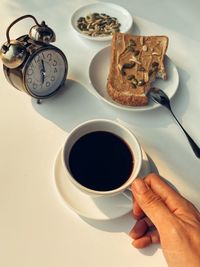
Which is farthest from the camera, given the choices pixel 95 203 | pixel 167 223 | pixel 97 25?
pixel 97 25

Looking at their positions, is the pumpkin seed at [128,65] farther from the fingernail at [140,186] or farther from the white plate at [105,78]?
the fingernail at [140,186]

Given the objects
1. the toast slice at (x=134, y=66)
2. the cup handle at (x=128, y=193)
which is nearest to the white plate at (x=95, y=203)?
the cup handle at (x=128, y=193)

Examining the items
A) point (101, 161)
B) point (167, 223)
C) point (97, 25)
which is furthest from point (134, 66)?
point (167, 223)

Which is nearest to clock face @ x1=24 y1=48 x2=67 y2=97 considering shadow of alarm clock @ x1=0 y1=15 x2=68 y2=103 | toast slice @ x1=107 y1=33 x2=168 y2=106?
shadow of alarm clock @ x1=0 y1=15 x2=68 y2=103

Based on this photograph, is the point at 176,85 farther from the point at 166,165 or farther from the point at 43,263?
the point at 43,263

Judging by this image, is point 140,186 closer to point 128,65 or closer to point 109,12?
point 128,65

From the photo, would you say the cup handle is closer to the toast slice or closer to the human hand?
the human hand

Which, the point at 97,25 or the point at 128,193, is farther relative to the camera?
the point at 97,25
